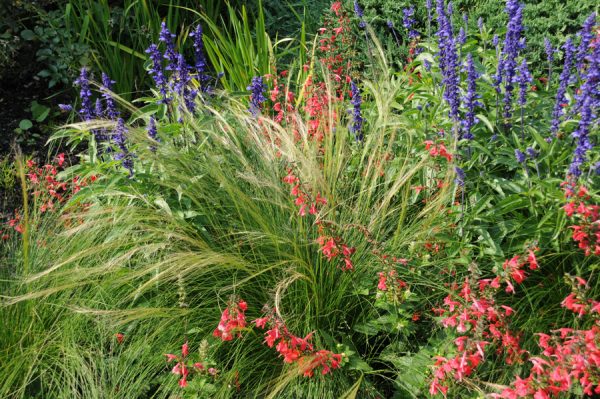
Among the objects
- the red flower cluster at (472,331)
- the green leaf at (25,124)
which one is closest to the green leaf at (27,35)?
the green leaf at (25,124)

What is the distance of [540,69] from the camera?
4.31m

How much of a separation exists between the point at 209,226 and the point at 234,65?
2.02m

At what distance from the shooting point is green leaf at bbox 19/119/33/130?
18.1 ft

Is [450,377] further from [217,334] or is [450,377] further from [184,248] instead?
[184,248]

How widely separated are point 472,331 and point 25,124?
4.17 metres

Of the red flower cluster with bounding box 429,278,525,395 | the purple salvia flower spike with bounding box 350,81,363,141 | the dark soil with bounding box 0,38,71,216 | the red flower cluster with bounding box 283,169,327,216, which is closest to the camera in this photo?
the red flower cluster with bounding box 429,278,525,395

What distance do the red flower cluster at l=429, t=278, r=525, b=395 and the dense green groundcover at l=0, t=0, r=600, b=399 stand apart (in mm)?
13

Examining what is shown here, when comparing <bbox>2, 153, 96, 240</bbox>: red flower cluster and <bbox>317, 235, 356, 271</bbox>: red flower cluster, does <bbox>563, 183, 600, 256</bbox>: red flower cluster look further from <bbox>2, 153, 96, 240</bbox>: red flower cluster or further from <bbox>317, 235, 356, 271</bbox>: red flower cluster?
<bbox>2, 153, 96, 240</bbox>: red flower cluster

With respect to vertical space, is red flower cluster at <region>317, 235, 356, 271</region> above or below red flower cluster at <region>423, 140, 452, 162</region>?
below

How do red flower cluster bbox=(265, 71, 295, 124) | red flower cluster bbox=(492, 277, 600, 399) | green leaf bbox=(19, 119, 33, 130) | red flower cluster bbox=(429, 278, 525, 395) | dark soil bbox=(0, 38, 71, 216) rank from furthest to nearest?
1. green leaf bbox=(19, 119, 33, 130)
2. dark soil bbox=(0, 38, 71, 216)
3. red flower cluster bbox=(265, 71, 295, 124)
4. red flower cluster bbox=(429, 278, 525, 395)
5. red flower cluster bbox=(492, 277, 600, 399)

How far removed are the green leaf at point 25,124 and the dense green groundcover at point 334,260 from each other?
7.05 feet

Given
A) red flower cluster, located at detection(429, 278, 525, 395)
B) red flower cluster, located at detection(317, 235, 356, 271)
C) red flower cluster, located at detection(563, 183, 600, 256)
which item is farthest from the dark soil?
red flower cluster, located at detection(563, 183, 600, 256)

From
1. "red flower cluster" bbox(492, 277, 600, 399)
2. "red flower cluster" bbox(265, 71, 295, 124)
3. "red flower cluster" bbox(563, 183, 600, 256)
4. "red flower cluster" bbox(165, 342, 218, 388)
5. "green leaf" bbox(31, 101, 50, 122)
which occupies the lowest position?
"red flower cluster" bbox(492, 277, 600, 399)

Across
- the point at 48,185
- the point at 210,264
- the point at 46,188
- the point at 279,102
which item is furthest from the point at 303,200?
the point at 48,185
